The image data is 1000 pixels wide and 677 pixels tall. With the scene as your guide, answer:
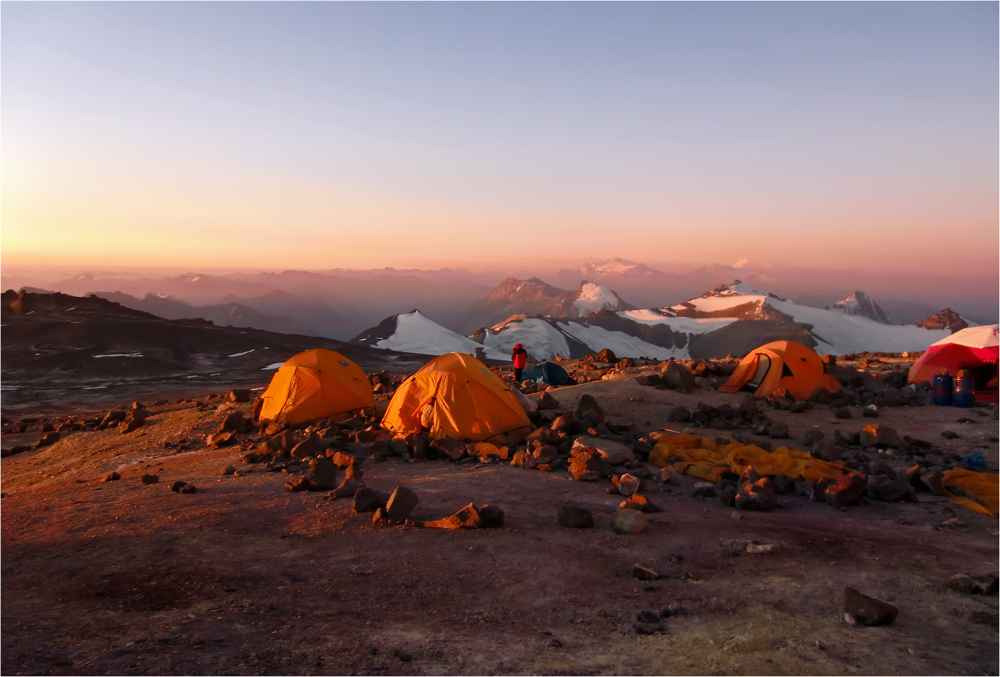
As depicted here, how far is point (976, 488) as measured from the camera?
355 inches

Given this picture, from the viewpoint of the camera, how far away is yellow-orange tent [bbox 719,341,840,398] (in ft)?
56.1

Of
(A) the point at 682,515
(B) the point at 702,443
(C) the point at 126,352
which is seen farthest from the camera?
(C) the point at 126,352

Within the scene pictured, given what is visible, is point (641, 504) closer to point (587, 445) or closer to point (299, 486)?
point (587, 445)

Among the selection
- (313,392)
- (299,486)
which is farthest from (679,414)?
(313,392)

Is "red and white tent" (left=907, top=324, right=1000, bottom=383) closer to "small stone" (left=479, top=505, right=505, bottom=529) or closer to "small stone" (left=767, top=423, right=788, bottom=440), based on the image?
"small stone" (left=767, top=423, right=788, bottom=440)

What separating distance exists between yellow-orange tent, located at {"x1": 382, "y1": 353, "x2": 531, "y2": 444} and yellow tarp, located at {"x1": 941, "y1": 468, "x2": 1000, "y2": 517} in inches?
297

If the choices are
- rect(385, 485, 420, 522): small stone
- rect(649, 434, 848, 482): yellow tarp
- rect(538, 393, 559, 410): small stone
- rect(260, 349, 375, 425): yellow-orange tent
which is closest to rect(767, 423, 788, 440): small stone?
rect(649, 434, 848, 482): yellow tarp

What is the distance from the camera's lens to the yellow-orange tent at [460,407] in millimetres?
12797

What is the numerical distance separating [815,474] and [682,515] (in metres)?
3.06

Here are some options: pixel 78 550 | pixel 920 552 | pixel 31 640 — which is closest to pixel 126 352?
pixel 78 550

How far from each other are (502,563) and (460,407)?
6.59m

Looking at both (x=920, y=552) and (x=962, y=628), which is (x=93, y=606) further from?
(x=920, y=552)

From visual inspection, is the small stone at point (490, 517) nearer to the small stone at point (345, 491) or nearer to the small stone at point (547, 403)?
the small stone at point (345, 491)

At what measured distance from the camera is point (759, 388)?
56.9 ft
